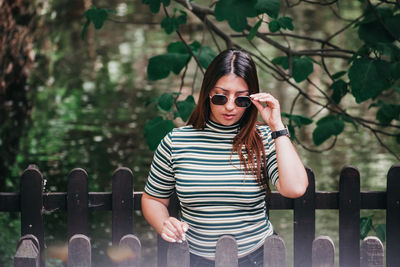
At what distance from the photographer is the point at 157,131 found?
11.3 ft

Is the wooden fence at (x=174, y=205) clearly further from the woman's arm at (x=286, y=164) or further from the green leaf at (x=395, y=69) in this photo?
the woman's arm at (x=286, y=164)

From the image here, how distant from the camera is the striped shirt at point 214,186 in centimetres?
248

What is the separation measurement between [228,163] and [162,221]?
13.3 inches

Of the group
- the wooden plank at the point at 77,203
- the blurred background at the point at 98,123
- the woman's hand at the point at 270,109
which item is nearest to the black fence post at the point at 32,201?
the wooden plank at the point at 77,203

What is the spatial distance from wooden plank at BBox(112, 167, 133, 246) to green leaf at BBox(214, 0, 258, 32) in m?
0.90

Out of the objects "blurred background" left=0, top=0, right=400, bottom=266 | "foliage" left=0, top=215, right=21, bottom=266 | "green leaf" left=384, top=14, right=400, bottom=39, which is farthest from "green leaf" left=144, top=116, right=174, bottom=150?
"foliage" left=0, top=215, right=21, bottom=266

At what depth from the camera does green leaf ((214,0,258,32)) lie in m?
3.32

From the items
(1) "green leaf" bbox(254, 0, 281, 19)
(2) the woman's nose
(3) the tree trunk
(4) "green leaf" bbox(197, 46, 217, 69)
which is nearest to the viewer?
(2) the woman's nose

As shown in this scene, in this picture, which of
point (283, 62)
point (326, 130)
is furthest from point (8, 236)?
point (326, 130)

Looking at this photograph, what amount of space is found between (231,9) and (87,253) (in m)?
1.55

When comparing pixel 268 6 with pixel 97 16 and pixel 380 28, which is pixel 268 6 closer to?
pixel 380 28

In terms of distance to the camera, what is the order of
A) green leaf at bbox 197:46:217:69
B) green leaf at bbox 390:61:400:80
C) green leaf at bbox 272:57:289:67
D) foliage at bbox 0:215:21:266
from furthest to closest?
foliage at bbox 0:215:21:266, green leaf at bbox 272:57:289:67, green leaf at bbox 197:46:217:69, green leaf at bbox 390:61:400:80

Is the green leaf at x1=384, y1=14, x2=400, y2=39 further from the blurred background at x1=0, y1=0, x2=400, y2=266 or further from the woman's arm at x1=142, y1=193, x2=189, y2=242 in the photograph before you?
the woman's arm at x1=142, y1=193, x2=189, y2=242

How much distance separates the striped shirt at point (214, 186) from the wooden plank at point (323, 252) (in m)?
0.29
